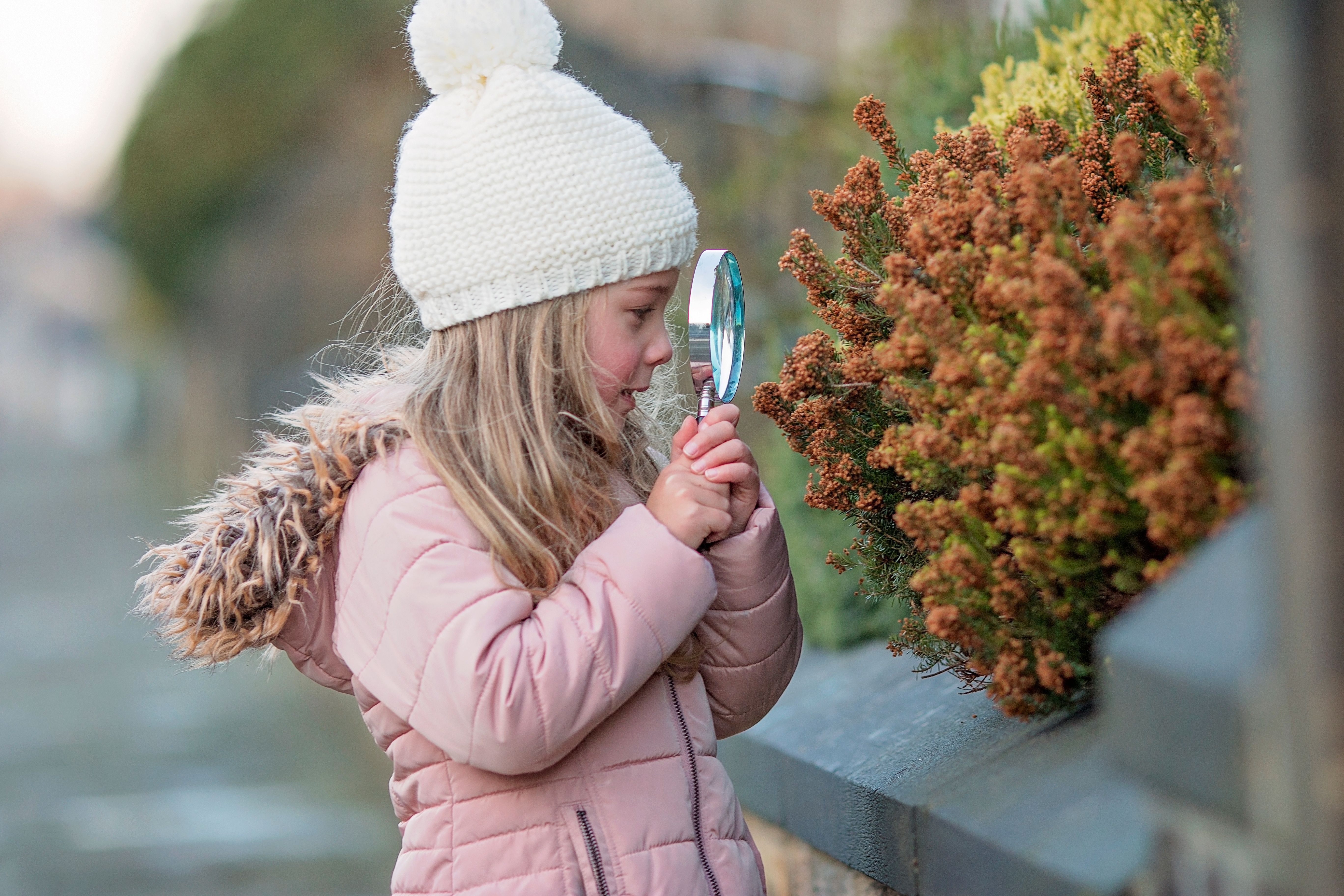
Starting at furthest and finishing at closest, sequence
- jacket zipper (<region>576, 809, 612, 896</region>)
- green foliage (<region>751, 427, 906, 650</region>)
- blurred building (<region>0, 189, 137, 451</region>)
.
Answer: blurred building (<region>0, 189, 137, 451</region>), green foliage (<region>751, 427, 906, 650</region>), jacket zipper (<region>576, 809, 612, 896</region>)

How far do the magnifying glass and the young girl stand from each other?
0.06 meters

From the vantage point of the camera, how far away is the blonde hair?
1.85 meters

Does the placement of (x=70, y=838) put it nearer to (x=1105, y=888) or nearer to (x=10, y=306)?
(x=1105, y=888)

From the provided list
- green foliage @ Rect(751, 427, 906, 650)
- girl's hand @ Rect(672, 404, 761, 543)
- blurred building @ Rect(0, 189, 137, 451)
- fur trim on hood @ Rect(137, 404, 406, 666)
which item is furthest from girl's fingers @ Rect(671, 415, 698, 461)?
blurred building @ Rect(0, 189, 137, 451)

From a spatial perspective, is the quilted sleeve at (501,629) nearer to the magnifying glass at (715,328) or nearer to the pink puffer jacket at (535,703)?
the pink puffer jacket at (535,703)

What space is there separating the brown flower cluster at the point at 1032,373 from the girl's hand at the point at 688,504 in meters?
0.23

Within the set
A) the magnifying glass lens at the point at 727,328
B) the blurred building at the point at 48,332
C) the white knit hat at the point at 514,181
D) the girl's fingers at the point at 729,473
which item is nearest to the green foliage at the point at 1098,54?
the magnifying glass lens at the point at 727,328

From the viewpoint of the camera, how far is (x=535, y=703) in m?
1.61

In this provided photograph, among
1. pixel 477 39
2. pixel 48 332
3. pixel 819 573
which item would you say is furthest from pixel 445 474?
pixel 48 332

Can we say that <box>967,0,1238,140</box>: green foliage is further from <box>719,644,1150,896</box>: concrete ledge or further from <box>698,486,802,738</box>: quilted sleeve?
<box>719,644,1150,896</box>: concrete ledge

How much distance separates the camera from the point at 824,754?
7.88 ft

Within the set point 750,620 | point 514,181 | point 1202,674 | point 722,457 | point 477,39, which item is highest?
point 477,39

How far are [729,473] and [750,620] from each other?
0.27m

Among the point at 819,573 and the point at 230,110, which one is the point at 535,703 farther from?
the point at 230,110
